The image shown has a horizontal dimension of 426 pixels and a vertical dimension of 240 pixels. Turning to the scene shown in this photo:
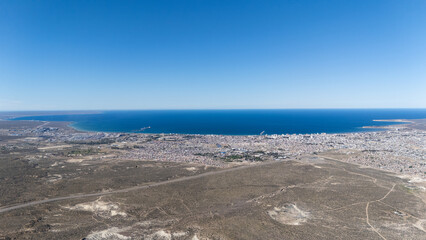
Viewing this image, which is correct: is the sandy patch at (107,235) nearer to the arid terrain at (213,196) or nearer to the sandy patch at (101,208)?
the arid terrain at (213,196)

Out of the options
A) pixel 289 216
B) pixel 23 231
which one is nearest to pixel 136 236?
pixel 23 231

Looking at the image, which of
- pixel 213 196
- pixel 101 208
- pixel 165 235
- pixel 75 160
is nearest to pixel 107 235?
pixel 165 235

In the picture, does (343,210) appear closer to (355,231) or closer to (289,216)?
(355,231)

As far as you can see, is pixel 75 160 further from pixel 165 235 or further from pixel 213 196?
pixel 165 235

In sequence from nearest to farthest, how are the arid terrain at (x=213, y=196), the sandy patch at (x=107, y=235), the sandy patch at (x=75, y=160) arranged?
1. the sandy patch at (x=107, y=235)
2. the arid terrain at (x=213, y=196)
3. the sandy patch at (x=75, y=160)

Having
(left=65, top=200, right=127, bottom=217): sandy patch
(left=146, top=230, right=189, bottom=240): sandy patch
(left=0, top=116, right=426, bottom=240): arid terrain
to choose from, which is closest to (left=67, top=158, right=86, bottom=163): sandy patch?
(left=0, top=116, right=426, bottom=240): arid terrain

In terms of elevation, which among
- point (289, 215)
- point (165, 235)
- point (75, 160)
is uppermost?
point (75, 160)

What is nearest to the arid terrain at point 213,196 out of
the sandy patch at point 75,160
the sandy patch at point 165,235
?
the sandy patch at point 165,235
